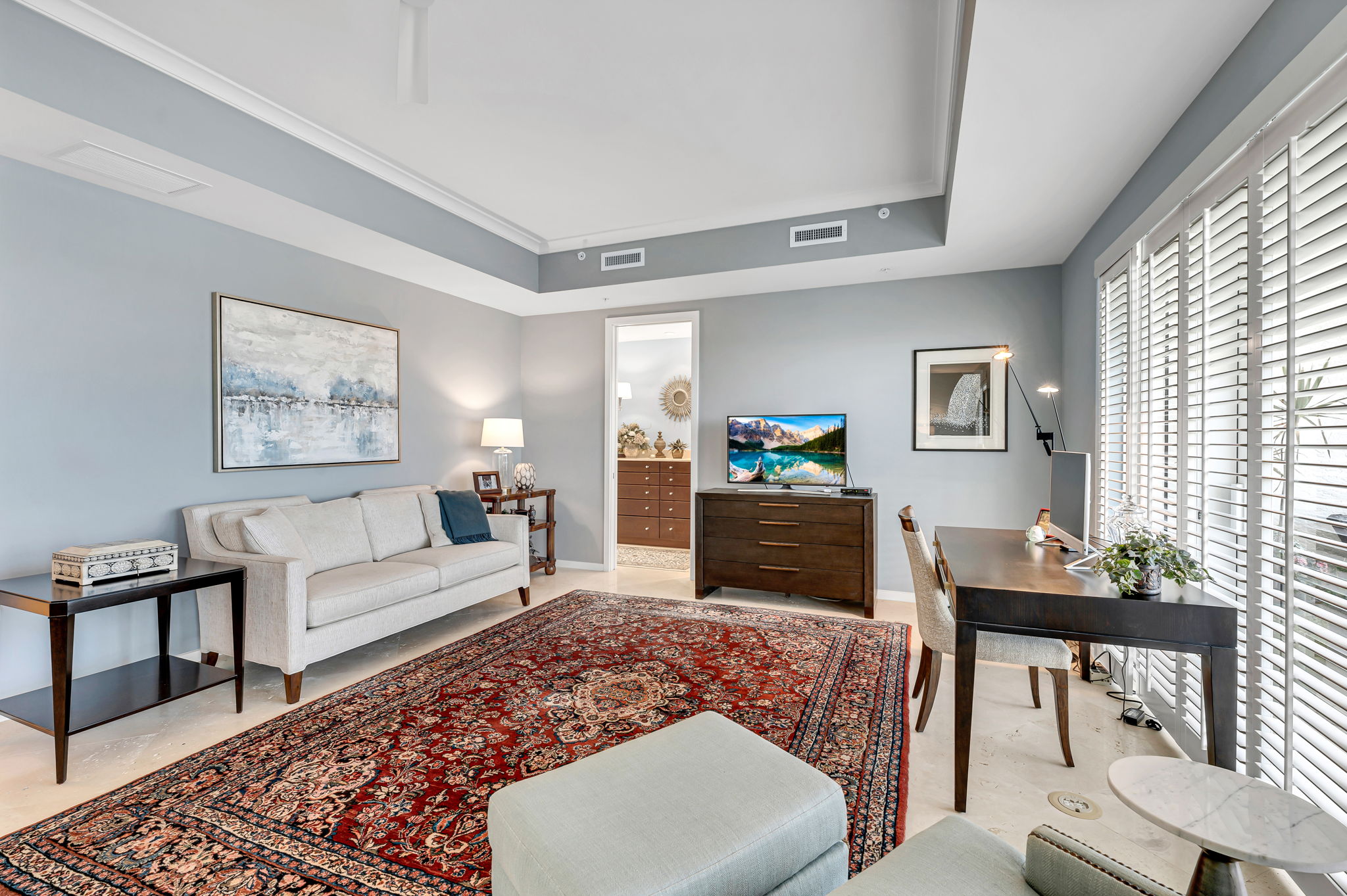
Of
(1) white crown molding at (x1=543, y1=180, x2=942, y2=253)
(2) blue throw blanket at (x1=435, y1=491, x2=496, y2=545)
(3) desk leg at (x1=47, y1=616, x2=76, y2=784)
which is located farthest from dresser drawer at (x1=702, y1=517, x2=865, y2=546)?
(3) desk leg at (x1=47, y1=616, x2=76, y2=784)

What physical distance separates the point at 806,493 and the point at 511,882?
11.8ft

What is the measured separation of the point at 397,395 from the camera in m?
4.65

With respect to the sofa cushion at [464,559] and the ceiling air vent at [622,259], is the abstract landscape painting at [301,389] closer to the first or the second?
the sofa cushion at [464,559]

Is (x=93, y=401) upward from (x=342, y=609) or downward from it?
upward

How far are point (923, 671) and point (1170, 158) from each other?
2336 mm

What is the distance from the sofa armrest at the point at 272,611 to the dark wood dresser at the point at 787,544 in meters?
2.72

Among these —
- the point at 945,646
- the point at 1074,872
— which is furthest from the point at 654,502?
the point at 1074,872

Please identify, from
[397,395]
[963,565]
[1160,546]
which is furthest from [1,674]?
[1160,546]

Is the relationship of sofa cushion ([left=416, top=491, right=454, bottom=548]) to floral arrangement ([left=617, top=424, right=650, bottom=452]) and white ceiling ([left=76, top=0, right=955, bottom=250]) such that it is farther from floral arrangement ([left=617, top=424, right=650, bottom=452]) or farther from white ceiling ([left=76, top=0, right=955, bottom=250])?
floral arrangement ([left=617, top=424, right=650, bottom=452])

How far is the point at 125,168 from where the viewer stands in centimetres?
281

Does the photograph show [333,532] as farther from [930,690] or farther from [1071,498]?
[1071,498]

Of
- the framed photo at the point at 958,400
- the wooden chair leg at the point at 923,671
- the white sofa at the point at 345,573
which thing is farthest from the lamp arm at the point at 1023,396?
the white sofa at the point at 345,573

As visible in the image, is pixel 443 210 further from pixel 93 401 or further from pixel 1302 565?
pixel 1302 565

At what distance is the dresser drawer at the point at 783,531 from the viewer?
441 centimetres
